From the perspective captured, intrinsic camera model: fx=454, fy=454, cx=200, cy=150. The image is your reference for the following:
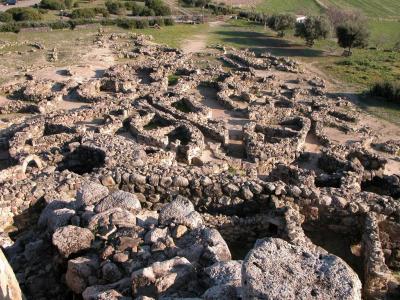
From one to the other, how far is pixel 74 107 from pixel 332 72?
21.2 m

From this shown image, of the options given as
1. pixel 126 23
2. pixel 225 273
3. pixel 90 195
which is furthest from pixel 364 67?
pixel 225 273

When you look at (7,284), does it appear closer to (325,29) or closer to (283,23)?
(325,29)

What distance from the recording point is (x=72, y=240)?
377 inches

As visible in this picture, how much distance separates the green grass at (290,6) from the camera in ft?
235

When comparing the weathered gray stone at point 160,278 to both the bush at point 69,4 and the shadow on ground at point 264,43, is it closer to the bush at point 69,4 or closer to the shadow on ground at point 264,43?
the shadow on ground at point 264,43

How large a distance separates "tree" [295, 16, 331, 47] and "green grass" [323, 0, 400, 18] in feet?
94.1

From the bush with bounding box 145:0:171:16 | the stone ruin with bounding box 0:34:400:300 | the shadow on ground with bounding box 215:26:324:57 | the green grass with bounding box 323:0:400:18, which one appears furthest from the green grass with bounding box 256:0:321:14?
the stone ruin with bounding box 0:34:400:300

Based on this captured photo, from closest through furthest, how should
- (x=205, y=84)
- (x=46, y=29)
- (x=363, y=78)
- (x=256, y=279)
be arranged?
(x=256, y=279) → (x=205, y=84) → (x=363, y=78) → (x=46, y=29)

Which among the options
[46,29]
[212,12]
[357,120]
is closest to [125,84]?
[357,120]

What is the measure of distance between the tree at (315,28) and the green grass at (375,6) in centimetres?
2867

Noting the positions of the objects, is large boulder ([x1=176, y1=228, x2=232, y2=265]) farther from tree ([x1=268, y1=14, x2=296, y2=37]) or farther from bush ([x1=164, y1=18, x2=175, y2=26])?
bush ([x1=164, y1=18, x2=175, y2=26])

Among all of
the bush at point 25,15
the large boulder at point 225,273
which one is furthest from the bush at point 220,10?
the large boulder at point 225,273

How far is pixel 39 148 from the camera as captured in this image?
68.8ft

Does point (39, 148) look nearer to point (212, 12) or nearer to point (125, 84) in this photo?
point (125, 84)
